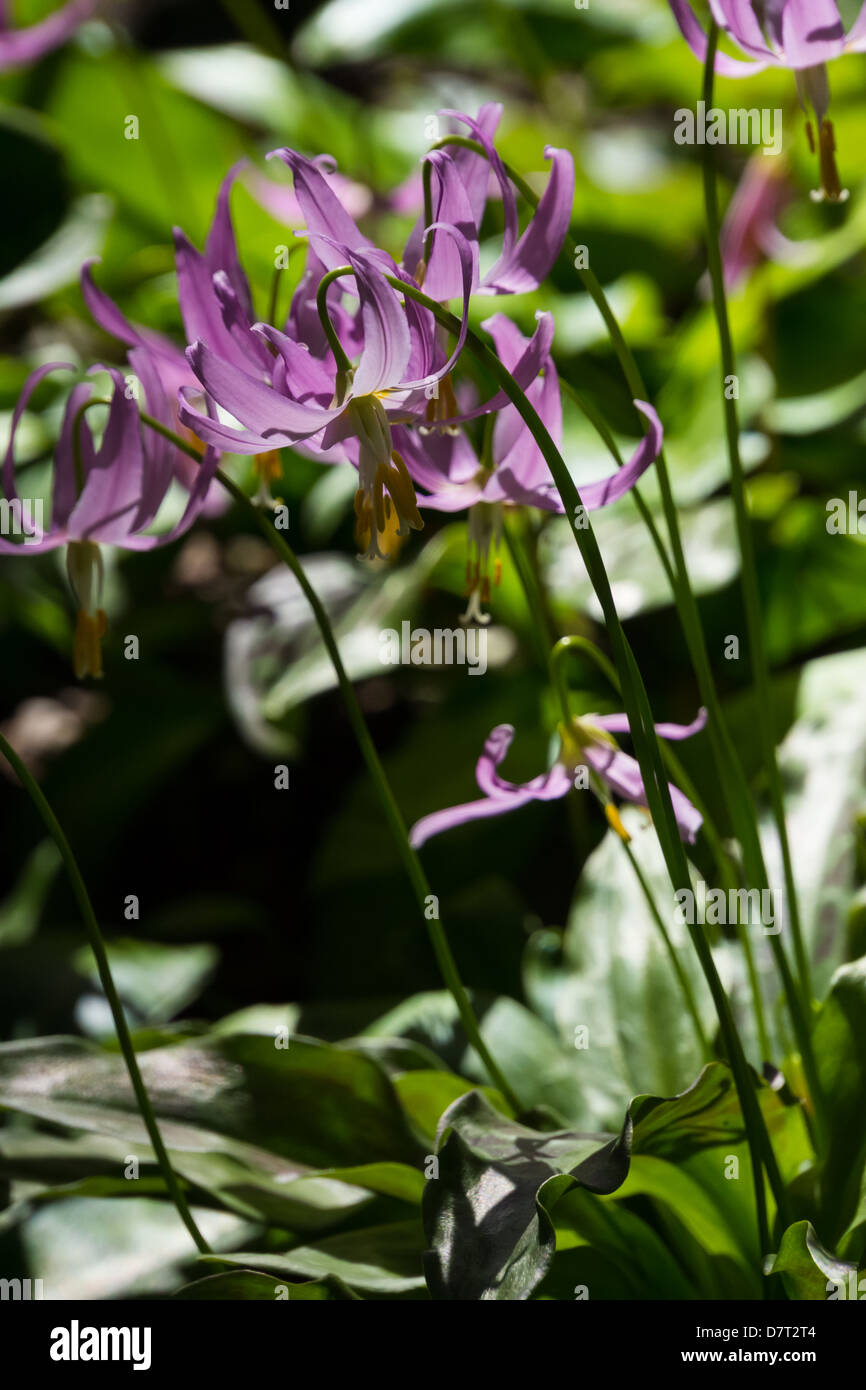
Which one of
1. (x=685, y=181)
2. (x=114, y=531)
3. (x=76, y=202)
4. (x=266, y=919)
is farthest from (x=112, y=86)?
(x=114, y=531)

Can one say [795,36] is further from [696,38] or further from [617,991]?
[617,991]

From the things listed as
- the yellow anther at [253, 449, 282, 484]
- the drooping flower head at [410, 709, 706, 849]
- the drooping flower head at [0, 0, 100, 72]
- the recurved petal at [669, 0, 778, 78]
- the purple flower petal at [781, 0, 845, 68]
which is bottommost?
the drooping flower head at [410, 709, 706, 849]

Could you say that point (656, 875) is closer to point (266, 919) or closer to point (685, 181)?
point (266, 919)

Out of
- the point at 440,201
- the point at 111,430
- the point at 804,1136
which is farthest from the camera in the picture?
the point at 804,1136

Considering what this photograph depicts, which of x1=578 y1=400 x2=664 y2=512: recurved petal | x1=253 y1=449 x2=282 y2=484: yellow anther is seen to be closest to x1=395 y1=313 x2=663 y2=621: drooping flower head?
x1=578 y1=400 x2=664 y2=512: recurved petal

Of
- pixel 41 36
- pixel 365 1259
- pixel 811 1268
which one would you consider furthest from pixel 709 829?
pixel 41 36

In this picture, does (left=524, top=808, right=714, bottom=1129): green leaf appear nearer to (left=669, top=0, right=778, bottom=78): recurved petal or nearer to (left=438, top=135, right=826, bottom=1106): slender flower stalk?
(left=438, top=135, right=826, bottom=1106): slender flower stalk
